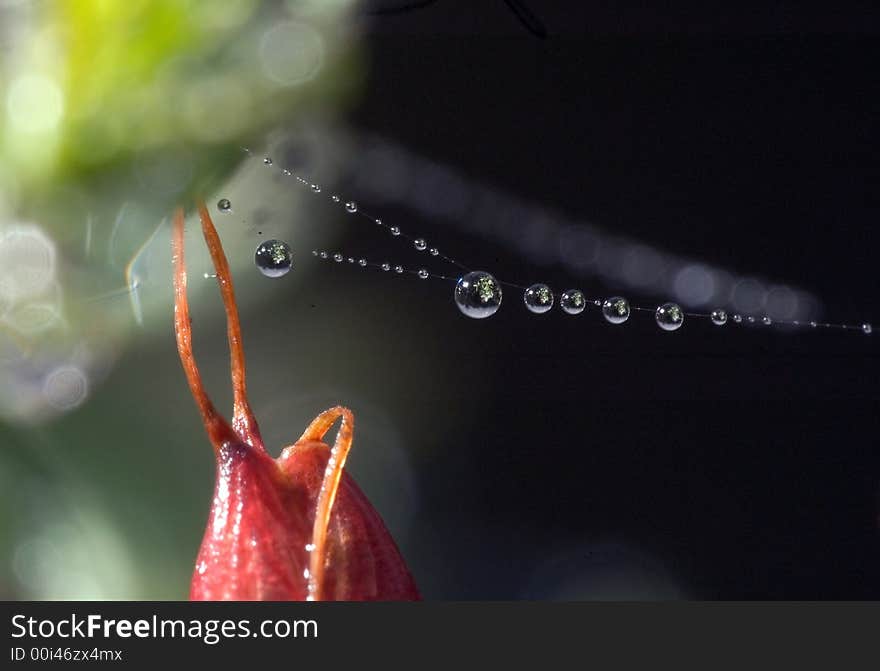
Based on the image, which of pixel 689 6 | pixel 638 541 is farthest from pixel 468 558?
pixel 689 6

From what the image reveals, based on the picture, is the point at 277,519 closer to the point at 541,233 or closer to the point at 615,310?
the point at 615,310

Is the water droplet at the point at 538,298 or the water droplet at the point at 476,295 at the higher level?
the water droplet at the point at 538,298

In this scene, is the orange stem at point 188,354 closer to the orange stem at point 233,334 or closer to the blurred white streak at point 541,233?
the orange stem at point 233,334

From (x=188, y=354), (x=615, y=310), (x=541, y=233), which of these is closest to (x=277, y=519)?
(x=188, y=354)

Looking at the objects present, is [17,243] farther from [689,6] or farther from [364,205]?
[689,6]

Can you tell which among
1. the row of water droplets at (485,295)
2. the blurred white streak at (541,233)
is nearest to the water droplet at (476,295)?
the row of water droplets at (485,295)

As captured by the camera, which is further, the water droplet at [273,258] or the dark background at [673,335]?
the dark background at [673,335]

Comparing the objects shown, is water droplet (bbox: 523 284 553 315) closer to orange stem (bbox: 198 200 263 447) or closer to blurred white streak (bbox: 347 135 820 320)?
orange stem (bbox: 198 200 263 447)
